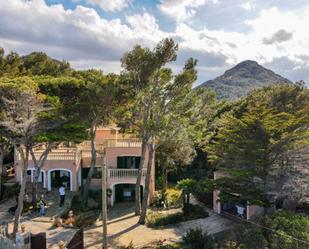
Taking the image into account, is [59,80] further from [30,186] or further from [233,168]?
[233,168]

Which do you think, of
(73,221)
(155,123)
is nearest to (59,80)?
(155,123)

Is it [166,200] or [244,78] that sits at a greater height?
[244,78]

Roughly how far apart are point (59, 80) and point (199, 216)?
13124mm

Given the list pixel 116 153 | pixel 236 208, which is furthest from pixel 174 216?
pixel 116 153

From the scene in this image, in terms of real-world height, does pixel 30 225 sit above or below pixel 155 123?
below

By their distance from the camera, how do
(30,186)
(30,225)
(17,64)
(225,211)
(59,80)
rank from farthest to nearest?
(17,64), (30,186), (225,211), (59,80), (30,225)

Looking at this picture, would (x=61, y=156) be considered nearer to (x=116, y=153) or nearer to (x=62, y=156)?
(x=62, y=156)

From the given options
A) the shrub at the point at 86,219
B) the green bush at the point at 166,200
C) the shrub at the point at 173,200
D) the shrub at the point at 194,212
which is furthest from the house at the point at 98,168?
the shrub at the point at 194,212

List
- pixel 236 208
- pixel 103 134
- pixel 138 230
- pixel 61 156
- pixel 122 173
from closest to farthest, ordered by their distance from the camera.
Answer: pixel 138 230 → pixel 236 208 → pixel 122 173 → pixel 61 156 → pixel 103 134

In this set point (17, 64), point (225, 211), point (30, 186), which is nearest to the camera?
point (225, 211)

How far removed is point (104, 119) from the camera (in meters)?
26.1

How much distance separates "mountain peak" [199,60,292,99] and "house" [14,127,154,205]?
115374 millimetres

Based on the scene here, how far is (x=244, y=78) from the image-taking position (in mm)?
165875

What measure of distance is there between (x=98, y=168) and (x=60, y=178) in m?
3.19
